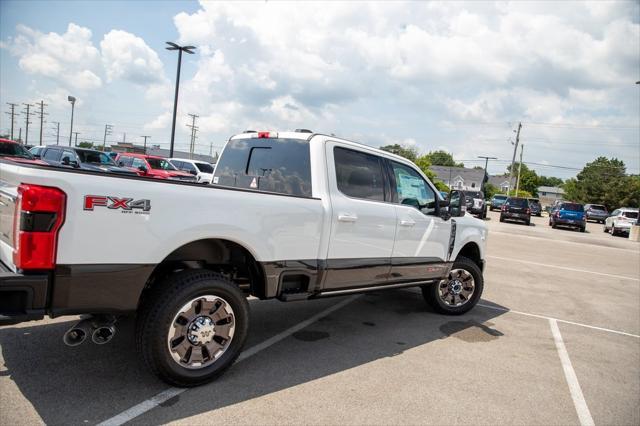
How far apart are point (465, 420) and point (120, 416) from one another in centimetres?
239

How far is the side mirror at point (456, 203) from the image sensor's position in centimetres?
561

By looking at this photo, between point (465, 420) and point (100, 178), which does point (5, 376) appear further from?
point (465, 420)

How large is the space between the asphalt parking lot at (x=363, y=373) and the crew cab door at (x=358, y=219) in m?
0.78

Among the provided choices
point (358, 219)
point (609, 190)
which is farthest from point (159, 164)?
point (609, 190)

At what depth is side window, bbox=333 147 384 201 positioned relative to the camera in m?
4.46

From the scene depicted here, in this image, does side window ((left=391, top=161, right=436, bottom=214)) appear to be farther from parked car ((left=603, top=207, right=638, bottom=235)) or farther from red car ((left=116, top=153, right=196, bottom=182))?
parked car ((left=603, top=207, right=638, bottom=235))

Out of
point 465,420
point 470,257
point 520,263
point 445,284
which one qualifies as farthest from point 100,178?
point 520,263

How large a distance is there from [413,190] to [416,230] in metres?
0.47

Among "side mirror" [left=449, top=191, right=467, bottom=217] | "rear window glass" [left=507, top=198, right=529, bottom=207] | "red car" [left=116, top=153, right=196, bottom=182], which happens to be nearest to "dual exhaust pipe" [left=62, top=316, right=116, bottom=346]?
"side mirror" [left=449, top=191, right=467, bottom=217]

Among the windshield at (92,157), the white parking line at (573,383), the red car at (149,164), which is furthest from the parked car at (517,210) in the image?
the white parking line at (573,383)

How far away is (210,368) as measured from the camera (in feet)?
11.5

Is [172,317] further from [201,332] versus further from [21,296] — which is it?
[21,296]

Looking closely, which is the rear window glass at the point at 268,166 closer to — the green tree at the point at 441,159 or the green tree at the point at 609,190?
the green tree at the point at 609,190

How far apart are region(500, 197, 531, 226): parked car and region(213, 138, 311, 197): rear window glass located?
26029mm
